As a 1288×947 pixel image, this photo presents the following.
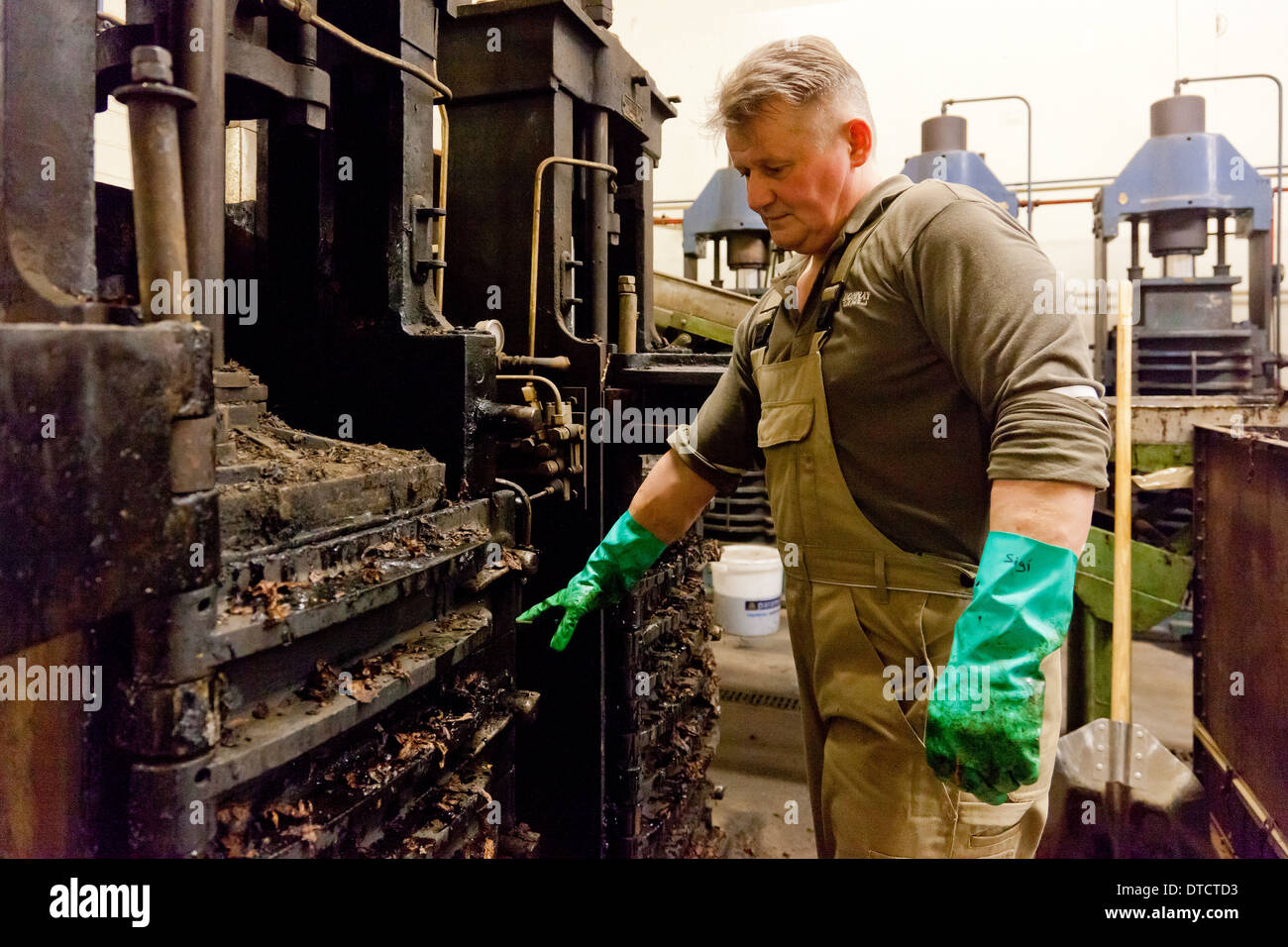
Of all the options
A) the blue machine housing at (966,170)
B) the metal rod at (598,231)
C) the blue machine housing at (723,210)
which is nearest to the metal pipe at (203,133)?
the metal rod at (598,231)

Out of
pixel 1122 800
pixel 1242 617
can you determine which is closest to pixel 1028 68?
pixel 1242 617

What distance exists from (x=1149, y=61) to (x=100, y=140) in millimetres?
7229

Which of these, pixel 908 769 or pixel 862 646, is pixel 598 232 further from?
pixel 908 769

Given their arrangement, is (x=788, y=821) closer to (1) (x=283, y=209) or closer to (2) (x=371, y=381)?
(2) (x=371, y=381)

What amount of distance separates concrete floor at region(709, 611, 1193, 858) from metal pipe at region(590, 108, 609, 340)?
1.87 metres

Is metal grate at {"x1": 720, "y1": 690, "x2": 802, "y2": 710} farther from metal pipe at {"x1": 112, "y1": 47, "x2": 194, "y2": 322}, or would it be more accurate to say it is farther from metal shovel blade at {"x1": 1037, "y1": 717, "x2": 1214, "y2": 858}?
metal pipe at {"x1": 112, "y1": 47, "x2": 194, "y2": 322}

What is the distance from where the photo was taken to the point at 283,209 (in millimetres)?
1973

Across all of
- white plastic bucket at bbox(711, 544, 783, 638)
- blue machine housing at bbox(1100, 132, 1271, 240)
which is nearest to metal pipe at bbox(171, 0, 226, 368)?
white plastic bucket at bbox(711, 544, 783, 638)

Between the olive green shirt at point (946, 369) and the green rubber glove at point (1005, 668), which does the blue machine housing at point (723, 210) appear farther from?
the green rubber glove at point (1005, 668)

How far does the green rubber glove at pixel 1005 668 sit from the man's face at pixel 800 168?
2.32 feet

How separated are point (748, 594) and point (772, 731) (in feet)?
2.89

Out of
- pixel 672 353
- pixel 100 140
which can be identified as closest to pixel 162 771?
pixel 672 353

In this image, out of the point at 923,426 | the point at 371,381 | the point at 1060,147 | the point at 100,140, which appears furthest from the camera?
the point at 1060,147
